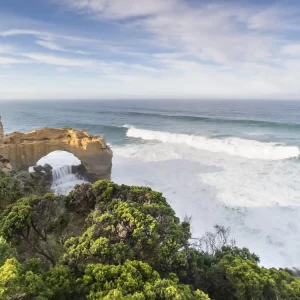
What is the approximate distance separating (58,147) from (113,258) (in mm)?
15151

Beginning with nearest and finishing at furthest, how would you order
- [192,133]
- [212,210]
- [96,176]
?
[212,210] < [96,176] < [192,133]

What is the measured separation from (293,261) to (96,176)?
47.7 ft

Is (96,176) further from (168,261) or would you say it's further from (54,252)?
(168,261)

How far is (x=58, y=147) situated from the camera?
19.5m

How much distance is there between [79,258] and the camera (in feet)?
20.7

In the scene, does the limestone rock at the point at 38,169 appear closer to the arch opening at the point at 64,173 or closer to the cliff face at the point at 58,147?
the arch opening at the point at 64,173

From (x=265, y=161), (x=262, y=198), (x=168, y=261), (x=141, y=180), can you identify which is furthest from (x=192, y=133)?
(x=168, y=261)

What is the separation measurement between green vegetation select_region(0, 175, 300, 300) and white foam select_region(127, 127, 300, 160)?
22362 millimetres

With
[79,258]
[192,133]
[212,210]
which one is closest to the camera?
[79,258]

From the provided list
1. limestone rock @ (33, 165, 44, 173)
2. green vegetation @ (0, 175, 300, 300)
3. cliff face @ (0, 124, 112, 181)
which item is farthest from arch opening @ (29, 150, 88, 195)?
green vegetation @ (0, 175, 300, 300)

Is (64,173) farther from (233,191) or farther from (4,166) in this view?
(233,191)

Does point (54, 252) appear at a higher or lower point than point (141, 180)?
higher

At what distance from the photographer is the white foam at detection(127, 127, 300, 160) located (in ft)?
93.7

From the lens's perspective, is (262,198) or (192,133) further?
(192,133)
